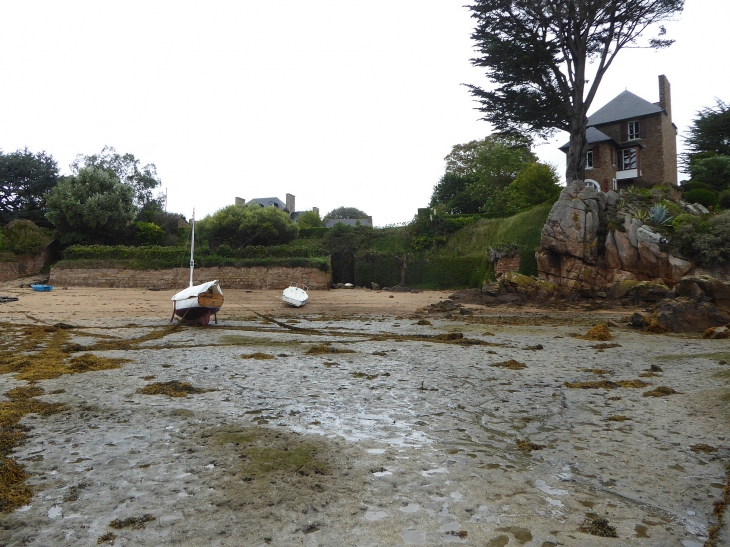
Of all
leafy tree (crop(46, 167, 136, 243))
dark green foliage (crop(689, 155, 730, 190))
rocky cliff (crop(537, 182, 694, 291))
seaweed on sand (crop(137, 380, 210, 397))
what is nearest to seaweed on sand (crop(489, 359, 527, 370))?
seaweed on sand (crop(137, 380, 210, 397))

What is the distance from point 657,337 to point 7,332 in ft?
54.7

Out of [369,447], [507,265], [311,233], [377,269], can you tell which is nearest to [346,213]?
[311,233]

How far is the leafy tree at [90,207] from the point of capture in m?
37.2

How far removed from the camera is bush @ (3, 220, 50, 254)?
1359 inches

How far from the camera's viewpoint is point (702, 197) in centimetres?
3023

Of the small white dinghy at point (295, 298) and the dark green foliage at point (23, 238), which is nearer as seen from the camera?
the small white dinghy at point (295, 298)

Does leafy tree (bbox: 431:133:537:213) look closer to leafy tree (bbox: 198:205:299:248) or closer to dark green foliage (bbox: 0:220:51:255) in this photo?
leafy tree (bbox: 198:205:299:248)

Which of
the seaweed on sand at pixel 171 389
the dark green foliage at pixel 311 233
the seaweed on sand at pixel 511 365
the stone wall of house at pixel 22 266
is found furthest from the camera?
the dark green foliage at pixel 311 233

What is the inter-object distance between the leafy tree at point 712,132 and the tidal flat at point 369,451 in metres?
42.6

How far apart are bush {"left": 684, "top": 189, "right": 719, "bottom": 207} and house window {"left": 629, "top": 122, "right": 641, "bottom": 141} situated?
10565 millimetres

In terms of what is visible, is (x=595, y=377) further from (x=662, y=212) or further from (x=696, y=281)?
(x=662, y=212)

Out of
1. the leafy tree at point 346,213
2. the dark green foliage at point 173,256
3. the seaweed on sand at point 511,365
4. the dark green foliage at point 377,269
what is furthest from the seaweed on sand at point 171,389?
the leafy tree at point 346,213

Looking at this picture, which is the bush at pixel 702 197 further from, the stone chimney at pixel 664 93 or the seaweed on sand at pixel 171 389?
the seaweed on sand at pixel 171 389

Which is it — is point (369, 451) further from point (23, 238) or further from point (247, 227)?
point (23, 238)
